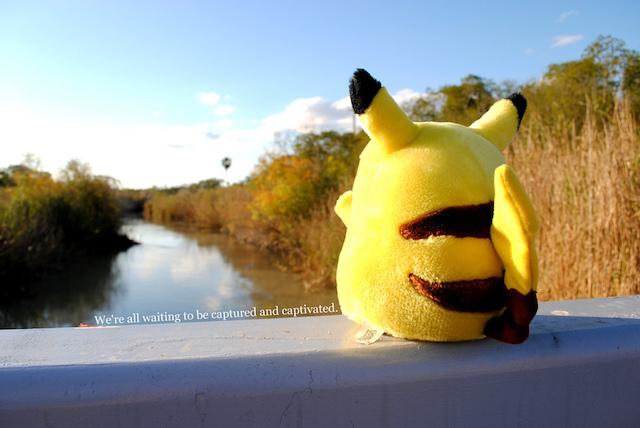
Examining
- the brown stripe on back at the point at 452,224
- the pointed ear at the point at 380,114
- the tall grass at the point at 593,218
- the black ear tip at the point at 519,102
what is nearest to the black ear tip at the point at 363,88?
the pointed ear at the point at 380,114

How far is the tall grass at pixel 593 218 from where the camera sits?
9.29 ft

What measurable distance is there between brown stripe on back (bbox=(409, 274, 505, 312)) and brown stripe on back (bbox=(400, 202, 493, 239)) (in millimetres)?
100

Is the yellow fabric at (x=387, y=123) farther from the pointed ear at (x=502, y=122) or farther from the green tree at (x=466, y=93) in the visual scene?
the green tree at (x=466, y=93)

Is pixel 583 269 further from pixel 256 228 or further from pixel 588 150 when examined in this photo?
pixel 256 228

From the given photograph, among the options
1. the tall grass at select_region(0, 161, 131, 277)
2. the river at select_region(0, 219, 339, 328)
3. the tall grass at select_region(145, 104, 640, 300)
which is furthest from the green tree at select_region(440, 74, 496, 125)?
the tall grass at select_region(0, 161, 131, 277)

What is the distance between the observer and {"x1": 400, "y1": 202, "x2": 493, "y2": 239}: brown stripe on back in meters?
0.85

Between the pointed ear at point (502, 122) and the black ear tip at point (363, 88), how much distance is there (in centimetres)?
38

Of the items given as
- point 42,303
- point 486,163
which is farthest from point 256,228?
point 486,163

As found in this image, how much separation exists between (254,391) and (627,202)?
10.6 ft

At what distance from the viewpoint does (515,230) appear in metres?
0.78

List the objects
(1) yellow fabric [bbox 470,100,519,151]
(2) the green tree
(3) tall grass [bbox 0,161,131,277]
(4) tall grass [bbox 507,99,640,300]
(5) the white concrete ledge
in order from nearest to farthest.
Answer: (5) the white concrete ledge < (1) yellow fabric [bbox 470,100,519,151] < (4) tall grass [bbox 507,99,640,300] < (3) tall grass [bbox 0,161,131,277] < (2) the green tree

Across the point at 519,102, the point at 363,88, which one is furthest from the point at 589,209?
the point at 363,88

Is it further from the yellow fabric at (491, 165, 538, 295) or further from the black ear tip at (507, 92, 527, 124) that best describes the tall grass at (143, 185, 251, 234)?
the yellow fabric at (491, 165, 538, 295)

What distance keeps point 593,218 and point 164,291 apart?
20.3ft
